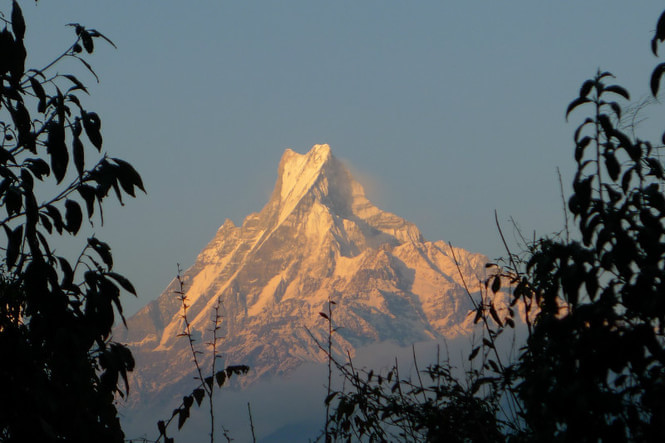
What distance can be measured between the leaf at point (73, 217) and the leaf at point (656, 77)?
3.02 meters

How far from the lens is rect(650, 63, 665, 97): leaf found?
3504 mm

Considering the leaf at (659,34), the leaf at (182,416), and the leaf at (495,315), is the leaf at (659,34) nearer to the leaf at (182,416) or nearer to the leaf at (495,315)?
the leaf at (495,315)

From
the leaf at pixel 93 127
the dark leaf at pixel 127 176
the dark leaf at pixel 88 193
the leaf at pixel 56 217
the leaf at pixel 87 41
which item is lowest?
the leaf at pixel 56 217

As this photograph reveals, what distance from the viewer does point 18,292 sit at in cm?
541

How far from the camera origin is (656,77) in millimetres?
3535

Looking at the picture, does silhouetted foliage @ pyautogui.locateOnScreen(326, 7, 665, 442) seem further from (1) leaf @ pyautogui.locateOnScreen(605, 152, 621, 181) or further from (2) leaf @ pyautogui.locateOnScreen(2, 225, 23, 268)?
(2) leaf @ pyautogui.locateOnScreen(2, 225, 23, 268)

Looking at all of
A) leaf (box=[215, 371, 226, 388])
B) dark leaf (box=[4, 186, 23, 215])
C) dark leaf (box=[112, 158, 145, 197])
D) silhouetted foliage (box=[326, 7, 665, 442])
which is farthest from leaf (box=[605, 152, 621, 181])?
leaf (box=[215, 371, 226, 388])

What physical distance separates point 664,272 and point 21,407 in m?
2.98

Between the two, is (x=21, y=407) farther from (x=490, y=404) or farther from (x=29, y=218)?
(x=490, y=404)

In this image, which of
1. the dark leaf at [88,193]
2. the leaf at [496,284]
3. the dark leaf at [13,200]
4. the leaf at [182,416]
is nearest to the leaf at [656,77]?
the leaf at [496,284]

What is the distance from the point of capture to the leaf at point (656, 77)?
11.5 ft

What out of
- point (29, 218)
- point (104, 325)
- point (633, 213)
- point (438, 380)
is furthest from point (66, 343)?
point (633, 213)

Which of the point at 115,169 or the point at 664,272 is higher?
the point at 115,169

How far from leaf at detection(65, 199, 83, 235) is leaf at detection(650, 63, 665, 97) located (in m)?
3.02
